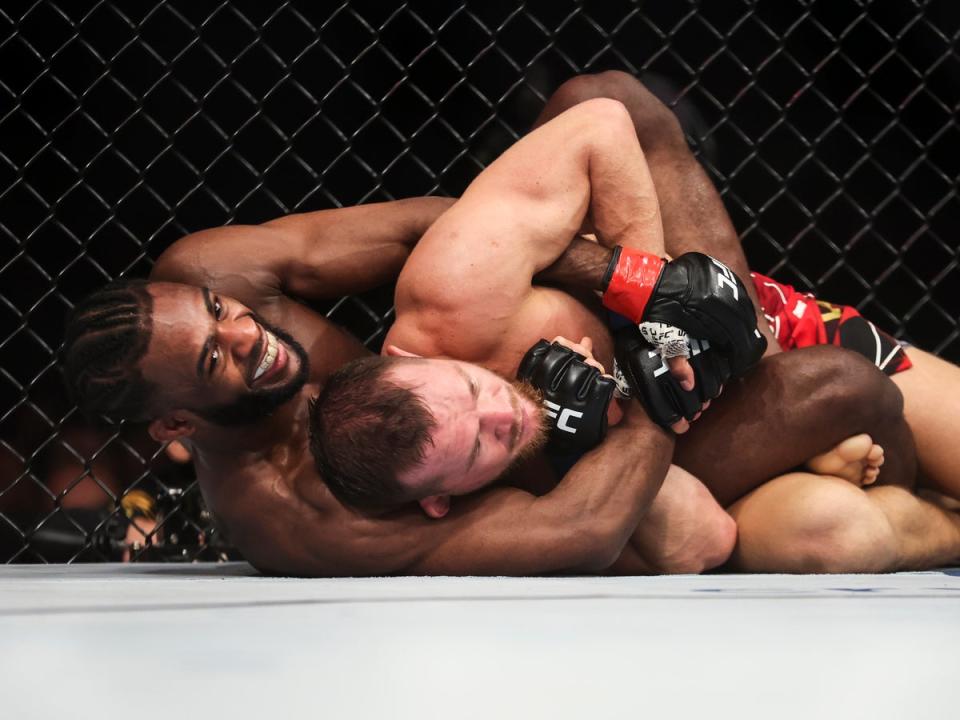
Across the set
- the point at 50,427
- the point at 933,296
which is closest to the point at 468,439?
the point at 50,427

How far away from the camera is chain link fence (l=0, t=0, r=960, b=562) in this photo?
2.25 meters

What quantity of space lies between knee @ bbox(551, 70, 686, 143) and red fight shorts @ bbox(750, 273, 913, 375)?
27 centimetres

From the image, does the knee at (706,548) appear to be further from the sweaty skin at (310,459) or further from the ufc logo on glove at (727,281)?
the ufc logo on glove at (727,281)

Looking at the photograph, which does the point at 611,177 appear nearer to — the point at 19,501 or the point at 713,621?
the point at 713,621

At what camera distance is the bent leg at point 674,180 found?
5.06 ft

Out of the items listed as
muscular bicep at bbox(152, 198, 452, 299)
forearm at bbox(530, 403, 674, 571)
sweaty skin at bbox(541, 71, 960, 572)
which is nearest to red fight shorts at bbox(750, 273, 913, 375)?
sweaty skin at bbox(541, 71, 960, 572)

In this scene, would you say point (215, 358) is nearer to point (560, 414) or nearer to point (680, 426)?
point (560, 414)

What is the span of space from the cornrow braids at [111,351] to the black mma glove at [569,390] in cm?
46

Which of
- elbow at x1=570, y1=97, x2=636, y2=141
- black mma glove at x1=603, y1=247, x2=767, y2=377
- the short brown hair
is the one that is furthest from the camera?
elbow at x1=570, y1=97, x2=636, y2=141

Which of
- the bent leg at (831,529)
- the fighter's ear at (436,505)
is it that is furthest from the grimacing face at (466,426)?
the bent leg at (831,529)

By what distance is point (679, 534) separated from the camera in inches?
54.8

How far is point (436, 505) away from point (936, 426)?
0.78m

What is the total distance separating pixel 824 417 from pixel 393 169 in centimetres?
124

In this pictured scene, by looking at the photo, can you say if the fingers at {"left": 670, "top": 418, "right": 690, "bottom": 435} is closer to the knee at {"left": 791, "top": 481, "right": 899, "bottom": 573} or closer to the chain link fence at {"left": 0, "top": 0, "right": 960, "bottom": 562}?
the knee at {"left": 791, "top": 481, "right": 899, "bottom": 573}
